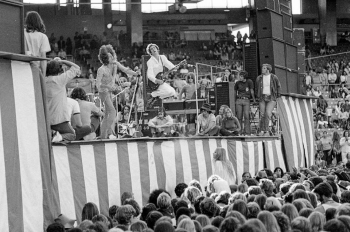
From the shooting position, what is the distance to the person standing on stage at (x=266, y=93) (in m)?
19.7

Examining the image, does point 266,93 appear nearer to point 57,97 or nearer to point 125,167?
point 125,167

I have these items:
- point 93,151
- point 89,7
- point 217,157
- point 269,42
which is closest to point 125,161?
point 93,151

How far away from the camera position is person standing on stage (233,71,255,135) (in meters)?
21.2

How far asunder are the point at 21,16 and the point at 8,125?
1562 mm

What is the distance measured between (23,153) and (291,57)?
42.8ft

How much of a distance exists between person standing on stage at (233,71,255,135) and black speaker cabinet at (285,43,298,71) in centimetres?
135

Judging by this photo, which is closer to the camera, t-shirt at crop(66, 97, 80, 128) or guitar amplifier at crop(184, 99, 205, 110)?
t-shirt at crop(66, 97, 80, 128)

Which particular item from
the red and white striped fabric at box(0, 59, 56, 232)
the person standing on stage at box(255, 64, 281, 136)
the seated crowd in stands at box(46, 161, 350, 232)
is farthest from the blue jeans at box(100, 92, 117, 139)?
the person standing on stage at box(255, 64, 281, 136)

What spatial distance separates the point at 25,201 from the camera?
10305 mm

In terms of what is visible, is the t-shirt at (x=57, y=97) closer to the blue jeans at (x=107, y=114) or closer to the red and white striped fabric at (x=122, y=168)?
the red and white striped fabric at (x=122, y=168)

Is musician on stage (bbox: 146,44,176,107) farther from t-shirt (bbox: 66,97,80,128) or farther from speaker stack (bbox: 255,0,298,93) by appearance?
t-shirt (bbox: 66,97,80,128)

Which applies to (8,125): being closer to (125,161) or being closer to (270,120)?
(125,161)

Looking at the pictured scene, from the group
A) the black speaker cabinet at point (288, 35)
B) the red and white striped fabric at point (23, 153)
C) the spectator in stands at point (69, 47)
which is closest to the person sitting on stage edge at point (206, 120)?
the black speaker cabinet at point (288, 35)

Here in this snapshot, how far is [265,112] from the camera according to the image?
1998cm
